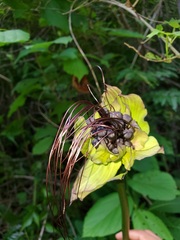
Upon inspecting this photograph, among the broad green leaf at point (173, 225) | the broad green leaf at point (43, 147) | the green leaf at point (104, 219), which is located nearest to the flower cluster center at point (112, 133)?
the green leaf at point (104, 219)

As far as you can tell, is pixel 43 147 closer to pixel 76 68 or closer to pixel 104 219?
pixel 76 68

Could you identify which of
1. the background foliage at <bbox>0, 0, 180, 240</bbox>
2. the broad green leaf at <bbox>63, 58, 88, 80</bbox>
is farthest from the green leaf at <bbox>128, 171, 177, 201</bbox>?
the broad green leaf at <bbox>63, 58, 88, 80</bbox>

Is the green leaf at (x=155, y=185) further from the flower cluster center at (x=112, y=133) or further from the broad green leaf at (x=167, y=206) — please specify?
the flower cluster center at (x=112, y=133)

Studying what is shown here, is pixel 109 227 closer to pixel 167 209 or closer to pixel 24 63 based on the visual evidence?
pixel 167 209

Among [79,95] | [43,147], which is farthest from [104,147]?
[79,95]

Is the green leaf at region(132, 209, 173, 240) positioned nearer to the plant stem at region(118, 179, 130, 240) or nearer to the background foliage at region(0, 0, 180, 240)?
the background foliage at region(0, 0, 180, 240)

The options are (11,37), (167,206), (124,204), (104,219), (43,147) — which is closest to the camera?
(124,204)

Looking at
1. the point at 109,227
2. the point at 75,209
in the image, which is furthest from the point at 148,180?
the point at 75,209
